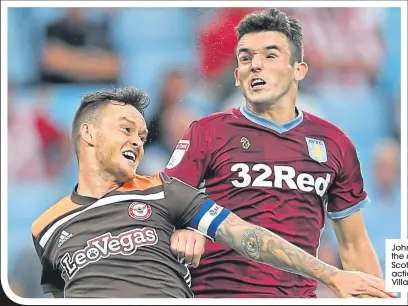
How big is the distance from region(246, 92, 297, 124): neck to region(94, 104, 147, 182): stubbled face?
0.31 m

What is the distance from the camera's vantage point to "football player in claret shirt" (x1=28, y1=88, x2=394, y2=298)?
1706mm

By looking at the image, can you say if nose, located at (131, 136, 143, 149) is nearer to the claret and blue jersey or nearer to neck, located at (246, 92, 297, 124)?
the claret and blue jersey

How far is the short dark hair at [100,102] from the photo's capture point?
176 cm

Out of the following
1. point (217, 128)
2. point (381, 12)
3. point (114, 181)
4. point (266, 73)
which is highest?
point (381, 12)

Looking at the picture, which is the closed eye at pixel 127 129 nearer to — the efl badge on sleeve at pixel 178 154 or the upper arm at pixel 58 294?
the efl badge on sleeve at pixel 178 154

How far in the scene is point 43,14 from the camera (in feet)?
5.87

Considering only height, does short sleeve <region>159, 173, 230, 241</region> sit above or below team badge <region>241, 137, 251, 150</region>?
below

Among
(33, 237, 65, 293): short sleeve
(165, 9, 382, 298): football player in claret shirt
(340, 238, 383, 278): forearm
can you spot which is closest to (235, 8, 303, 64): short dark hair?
(165, 9, 382, 298): football player in claret shirt

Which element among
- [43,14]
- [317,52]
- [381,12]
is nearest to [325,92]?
[317,52]

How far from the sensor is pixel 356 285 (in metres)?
1.74

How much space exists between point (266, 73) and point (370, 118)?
0.32 meters

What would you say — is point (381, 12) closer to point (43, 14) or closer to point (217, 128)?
point (217, 128)

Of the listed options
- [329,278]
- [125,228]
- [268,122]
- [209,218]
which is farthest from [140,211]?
[329,278]

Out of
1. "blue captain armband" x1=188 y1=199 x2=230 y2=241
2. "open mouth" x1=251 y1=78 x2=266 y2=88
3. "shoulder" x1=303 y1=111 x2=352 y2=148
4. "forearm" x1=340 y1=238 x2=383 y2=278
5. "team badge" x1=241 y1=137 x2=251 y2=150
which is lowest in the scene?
"forearm" x1=340 y1=238 x2=383 y2=278
